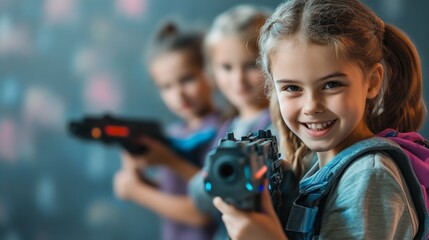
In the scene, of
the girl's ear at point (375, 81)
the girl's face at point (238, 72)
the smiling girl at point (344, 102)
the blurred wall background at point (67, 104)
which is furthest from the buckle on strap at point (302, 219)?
the blurred wall background at point (67, 104)

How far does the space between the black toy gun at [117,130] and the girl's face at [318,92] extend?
27.1 inches

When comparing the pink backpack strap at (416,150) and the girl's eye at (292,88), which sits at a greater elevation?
the girl's eye at (292,88)

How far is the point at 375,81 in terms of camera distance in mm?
546

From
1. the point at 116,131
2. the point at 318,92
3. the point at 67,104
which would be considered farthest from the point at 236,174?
the point at 67,104

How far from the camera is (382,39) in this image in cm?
56

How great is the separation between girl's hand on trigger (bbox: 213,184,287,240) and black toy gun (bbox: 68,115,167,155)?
751 millimetres

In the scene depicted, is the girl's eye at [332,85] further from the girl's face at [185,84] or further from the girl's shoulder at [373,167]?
the girl's face at [185,84]

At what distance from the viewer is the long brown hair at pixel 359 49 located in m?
0.51

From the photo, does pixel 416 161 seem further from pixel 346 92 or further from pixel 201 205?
pixel 201 205

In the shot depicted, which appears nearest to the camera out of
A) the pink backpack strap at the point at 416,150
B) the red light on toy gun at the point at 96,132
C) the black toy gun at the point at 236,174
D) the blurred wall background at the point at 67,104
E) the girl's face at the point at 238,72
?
the black toy gun at the point at 236,174

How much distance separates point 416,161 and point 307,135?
3.8 inches

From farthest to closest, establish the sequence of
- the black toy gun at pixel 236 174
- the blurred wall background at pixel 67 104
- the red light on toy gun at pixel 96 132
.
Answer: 1. the blurred wall background at pixel 67 104
2. the red light on toy gun at pixel 96 132
3. the black toy gun at pixel 236 174

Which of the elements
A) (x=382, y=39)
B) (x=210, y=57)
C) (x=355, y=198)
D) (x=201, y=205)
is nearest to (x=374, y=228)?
(x=355, y=198)

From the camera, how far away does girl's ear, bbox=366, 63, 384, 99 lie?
1.77 ft
